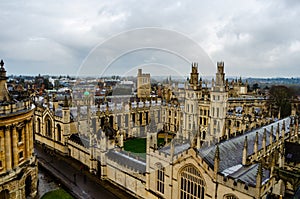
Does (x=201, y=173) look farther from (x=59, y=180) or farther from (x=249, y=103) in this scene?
(x=249, y=103)

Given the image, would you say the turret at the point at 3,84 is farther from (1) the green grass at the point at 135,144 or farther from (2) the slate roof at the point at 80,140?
(1) the green grass at the point at 135,144

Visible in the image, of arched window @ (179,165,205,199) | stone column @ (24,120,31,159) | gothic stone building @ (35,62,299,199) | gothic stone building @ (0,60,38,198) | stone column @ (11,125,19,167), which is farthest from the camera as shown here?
stone column @ (24,120,31,159)

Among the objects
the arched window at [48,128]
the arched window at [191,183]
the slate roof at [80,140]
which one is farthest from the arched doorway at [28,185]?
the arched window at [191,183]

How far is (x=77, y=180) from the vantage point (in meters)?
23.6

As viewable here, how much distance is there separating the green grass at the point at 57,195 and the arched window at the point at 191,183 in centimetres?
1108

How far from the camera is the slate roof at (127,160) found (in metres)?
19.7

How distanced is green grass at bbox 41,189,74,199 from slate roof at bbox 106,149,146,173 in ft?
16.5

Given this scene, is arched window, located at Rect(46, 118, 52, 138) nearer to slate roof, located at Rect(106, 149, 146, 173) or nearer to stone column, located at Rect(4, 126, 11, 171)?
stone column, located at Rect(4, 126, 11, 171)

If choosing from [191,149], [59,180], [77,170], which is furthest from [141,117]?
[191,149]

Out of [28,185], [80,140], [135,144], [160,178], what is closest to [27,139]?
[28,185]

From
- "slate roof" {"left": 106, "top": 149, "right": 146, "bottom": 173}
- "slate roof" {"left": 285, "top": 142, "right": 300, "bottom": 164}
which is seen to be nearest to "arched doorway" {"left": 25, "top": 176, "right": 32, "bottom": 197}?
"slate roof" {"left": 106, "top": 149, "right": 146, "bottom": 173}

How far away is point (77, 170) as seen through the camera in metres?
25.9

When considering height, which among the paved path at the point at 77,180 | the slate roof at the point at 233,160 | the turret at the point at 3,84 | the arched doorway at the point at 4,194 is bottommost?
the paved path at the point at 77,180

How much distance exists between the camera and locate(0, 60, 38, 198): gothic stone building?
1850 centimetres
